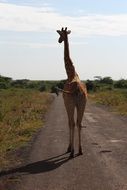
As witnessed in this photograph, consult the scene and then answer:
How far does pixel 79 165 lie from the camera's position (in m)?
11.1

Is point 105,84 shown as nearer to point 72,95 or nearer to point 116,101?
point 116,101

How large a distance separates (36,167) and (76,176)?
1405 mm

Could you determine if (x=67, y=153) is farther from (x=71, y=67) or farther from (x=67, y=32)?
(x=67, y=32)

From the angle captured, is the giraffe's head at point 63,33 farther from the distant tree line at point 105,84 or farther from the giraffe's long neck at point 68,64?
the distant tree line at point 105,84

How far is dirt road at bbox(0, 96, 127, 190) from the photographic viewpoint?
9.35 metres

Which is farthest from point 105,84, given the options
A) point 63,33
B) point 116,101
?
point 63,33

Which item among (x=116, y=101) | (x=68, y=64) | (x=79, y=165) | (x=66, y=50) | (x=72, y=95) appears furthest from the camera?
(x=116, y=101)

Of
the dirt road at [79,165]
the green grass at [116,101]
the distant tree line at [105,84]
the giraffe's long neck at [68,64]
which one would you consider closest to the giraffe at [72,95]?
the giraffe's long neck at [68,64]

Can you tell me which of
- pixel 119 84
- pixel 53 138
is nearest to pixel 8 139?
pixel 53 138

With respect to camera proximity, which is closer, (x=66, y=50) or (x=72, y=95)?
(x=72, y=95)

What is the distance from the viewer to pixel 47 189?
9000 millimetres

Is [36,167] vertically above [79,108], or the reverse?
[79,108]

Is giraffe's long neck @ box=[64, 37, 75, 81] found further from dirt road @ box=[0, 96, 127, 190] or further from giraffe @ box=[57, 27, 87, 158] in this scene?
dirt road @ box=[0, 96, 127, 190]

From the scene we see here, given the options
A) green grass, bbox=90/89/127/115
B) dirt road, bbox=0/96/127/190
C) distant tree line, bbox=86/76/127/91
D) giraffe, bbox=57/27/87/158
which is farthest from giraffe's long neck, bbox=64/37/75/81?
distant tree line, bbox=86/76/127/91
